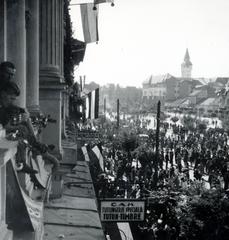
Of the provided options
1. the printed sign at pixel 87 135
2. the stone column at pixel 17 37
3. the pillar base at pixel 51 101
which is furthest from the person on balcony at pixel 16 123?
the printed sign at pixel 87 135

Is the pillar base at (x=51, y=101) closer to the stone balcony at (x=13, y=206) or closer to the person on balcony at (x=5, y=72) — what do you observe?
the stone balcony at (x=13, y=206)

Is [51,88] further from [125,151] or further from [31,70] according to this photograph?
[125,151]

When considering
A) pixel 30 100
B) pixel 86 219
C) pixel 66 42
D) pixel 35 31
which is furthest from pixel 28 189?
pixel 66 42

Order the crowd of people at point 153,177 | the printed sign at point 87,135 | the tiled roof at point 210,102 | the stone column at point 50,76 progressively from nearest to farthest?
the crowd of people at point 153,177 < the stone column at point 50,76 < the printed sign at point 87,135 < the tiled roof at point 210,102

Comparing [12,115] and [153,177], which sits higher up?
[12,115]

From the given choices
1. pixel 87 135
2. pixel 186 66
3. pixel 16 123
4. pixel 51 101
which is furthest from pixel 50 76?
pixel 186 66

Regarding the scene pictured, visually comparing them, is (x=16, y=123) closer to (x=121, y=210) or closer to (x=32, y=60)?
(x=32, y=60)
